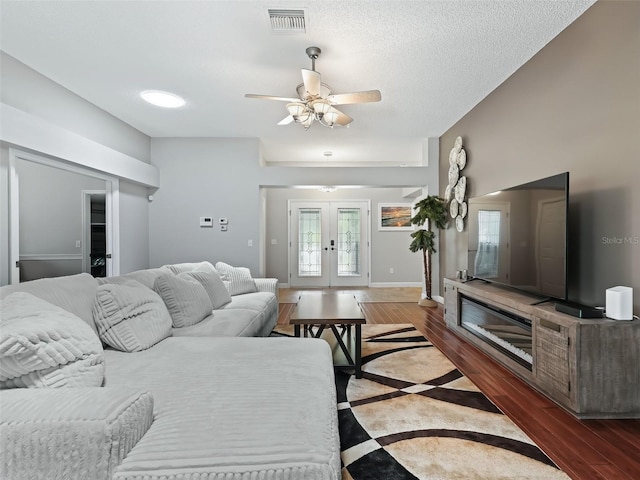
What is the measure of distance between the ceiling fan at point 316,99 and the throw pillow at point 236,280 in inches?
79.5

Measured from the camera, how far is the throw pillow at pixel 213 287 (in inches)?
124

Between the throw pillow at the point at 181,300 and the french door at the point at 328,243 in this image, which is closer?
the throw pillow at the point at 181,300

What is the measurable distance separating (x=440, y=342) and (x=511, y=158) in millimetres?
2040

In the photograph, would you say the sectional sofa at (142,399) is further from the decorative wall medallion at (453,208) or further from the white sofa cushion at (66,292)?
the decorative wall medallion at (453,208)

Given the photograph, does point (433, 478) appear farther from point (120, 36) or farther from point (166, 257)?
point (166, 257)

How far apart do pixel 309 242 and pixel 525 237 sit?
522cm

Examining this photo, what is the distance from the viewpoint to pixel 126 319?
1903 millimetres

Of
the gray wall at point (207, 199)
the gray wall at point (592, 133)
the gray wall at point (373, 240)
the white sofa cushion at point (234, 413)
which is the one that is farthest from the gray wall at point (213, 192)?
the white sofa cushion at point (234, 413)

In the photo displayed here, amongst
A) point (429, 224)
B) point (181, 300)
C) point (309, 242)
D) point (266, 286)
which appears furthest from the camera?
point (309, 242)

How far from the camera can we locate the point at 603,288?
2.24 metres

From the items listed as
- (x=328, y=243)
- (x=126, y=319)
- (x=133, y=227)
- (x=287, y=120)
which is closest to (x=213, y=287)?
(x=126, y=319)

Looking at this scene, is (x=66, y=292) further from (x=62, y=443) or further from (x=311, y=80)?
(x=311, y=80)

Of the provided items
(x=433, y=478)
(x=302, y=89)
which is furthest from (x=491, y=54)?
(x=433, y=478)

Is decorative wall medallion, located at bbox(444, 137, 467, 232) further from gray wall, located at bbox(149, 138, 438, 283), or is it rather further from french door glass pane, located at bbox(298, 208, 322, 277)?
french door glass pane, located at bbox(298, 208, 322, 277)
